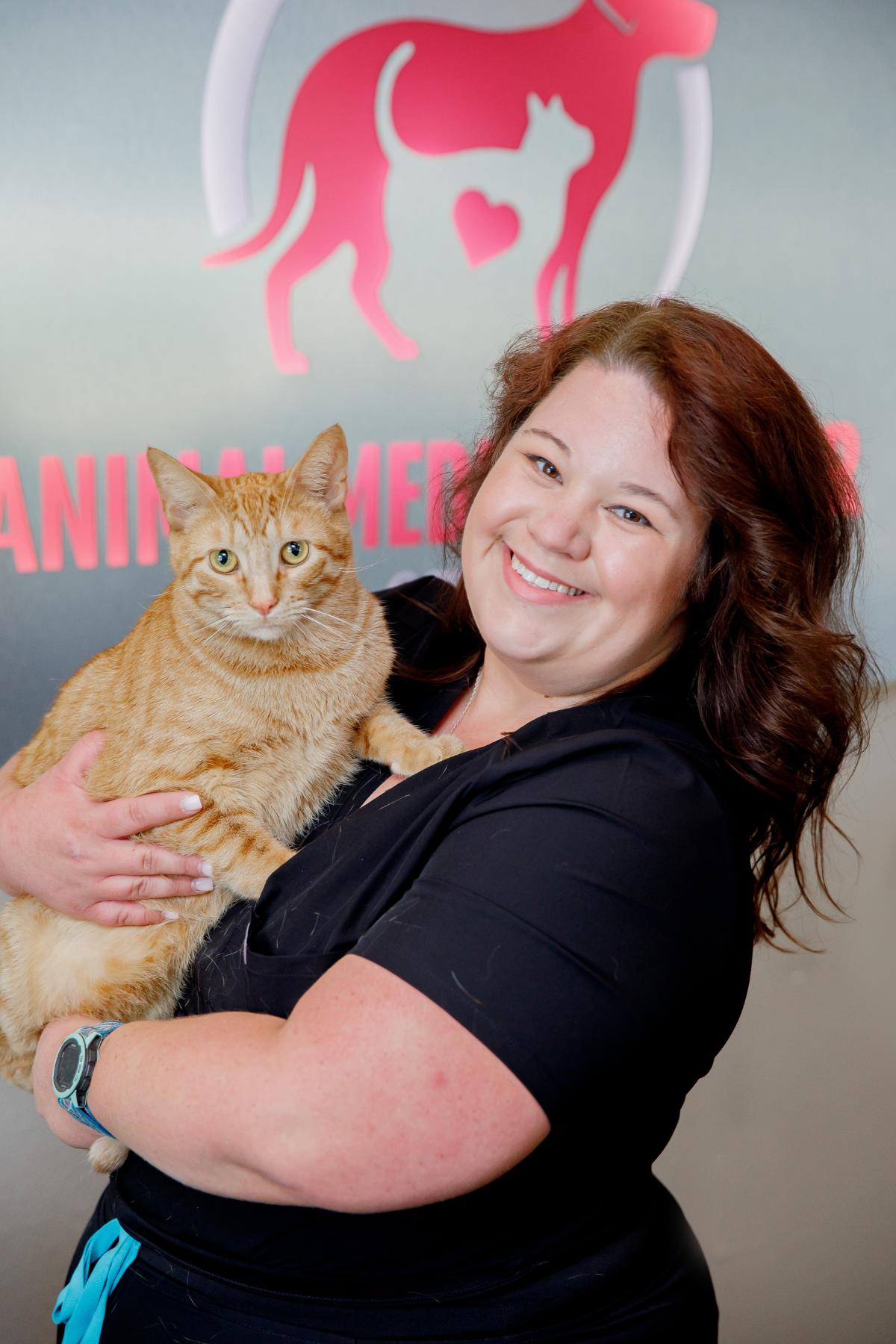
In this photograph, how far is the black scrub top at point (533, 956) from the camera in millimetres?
935

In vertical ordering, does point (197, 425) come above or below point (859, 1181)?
above

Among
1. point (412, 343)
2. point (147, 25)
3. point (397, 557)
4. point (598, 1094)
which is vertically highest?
point (147, 25)

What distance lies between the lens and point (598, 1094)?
977mm

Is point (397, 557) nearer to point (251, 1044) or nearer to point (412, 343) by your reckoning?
point (412, 343)

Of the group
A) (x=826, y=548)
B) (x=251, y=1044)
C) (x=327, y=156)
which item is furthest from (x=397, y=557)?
(x=251, y=1044)

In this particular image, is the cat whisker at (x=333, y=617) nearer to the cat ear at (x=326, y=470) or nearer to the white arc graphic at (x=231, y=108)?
the cat ear at (x=326, y=470)

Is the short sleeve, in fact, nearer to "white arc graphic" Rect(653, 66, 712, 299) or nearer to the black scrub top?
the black scrub top

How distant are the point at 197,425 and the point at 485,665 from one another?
188 cm

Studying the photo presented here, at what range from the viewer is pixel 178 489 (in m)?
1.65

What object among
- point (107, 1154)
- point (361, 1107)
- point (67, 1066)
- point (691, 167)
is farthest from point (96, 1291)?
point (691, 167)

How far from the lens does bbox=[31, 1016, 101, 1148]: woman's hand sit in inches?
52.2

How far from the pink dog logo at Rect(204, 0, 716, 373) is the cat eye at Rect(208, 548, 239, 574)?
5.75 feet

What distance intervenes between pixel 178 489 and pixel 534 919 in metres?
1.03

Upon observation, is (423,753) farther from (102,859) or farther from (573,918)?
(573,918)
